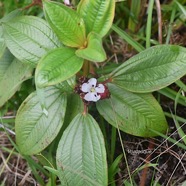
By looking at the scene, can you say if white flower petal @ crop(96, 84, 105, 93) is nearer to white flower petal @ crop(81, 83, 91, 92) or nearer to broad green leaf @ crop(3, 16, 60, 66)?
white flower petal @ crop(81, 83, 91, 92)

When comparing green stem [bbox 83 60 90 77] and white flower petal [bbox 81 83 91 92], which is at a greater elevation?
green stem [bbox 83 60 90 77]

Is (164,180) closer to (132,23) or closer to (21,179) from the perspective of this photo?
(21,179)

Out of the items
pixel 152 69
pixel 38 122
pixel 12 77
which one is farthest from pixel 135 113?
pixel 12 77

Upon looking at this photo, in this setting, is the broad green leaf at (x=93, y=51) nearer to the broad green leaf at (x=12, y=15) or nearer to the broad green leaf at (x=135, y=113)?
the broad green leaf at (x=135, y=113)

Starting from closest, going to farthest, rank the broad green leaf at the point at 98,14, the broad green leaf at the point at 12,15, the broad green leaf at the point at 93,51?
the broad green leaf at the point at 93,51
the broad green leaf at the point at 98,14
the broad green leaf at the point at 12,15

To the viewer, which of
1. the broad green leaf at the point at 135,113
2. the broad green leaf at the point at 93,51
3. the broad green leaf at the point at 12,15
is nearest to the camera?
the broad green leaf at the point at 93,51

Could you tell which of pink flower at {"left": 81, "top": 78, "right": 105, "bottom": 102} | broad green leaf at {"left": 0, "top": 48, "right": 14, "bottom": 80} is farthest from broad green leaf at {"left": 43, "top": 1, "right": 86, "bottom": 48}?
broad green leaf at {"left": 0, "top": 48, "right": 14, "bottom": 80}

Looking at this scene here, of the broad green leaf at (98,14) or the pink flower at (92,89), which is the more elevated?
the broad green leaf at (98,14)

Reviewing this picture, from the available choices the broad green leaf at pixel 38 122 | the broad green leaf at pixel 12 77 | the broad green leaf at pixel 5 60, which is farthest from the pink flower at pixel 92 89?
the broad green leaf at pixel 5 60

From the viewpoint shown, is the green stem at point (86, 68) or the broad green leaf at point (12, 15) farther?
the broad green leaf at point (12, 15)
